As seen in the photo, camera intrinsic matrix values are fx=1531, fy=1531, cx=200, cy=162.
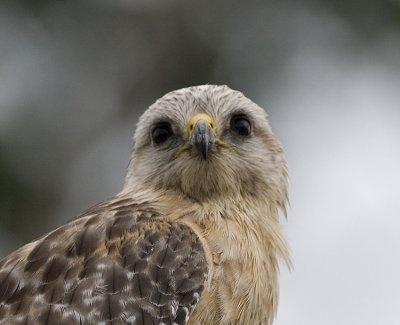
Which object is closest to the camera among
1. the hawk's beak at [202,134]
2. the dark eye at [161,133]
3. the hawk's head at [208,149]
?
the hawk's beak at [202,134]

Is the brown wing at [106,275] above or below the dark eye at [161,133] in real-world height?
below

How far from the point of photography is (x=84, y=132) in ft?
53.0

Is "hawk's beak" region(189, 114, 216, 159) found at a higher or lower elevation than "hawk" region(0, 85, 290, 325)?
higher

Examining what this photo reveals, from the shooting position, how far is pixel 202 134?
33.1ft

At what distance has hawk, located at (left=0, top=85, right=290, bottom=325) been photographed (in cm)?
901

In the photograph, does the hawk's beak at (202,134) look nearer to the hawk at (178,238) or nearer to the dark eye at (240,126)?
the hawk at (178,238)

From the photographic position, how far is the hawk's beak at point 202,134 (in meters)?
10.1

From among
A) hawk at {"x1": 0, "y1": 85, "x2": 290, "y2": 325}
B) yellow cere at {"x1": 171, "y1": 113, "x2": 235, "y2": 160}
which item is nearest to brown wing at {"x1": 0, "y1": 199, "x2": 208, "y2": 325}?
hawk at {"x1": 0, "y1": 85, "x2": 290, "y2": 325}

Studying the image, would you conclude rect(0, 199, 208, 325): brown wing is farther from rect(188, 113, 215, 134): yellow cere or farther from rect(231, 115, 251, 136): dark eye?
rect(231, 115, 251, 136): dark eye

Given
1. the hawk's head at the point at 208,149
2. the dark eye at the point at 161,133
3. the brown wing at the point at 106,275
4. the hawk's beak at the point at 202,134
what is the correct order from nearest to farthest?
the brown wing at the point at 106,275
the hawk's beak at the point at 202,134
the hawk's head at the point at 208,149
the dark eye at the point at 161,133

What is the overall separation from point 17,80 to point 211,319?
7.64m

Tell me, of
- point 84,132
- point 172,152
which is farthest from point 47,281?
point 84,132

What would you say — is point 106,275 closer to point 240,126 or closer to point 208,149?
point 208,149

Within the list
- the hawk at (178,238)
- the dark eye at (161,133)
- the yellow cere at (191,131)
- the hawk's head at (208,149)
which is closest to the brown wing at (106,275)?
the hawk at (178,238)
